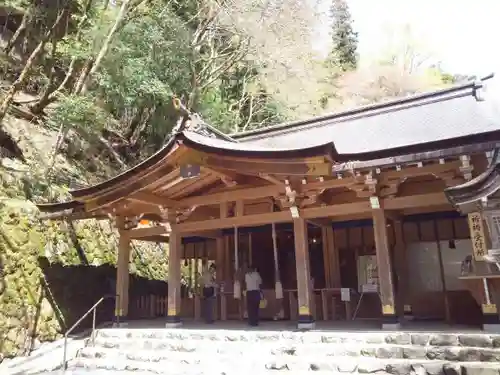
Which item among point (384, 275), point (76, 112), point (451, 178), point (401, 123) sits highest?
point (76, 112)

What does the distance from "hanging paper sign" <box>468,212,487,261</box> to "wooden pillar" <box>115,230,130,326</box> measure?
7739 millimetres

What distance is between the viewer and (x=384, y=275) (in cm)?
708

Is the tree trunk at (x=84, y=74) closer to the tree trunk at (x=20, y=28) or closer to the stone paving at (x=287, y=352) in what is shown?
the tree trunk at (x=20, y=28)

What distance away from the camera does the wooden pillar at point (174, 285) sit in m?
8.98

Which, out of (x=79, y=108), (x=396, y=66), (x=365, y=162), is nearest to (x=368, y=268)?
(x=365, y=162)

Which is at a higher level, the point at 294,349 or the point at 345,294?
the point at 345,294

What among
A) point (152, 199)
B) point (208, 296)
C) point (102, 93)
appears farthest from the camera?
point (102, 93)

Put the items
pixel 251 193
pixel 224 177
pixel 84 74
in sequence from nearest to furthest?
pixel 224 177 → pixel 251 193 → pixel 84 74

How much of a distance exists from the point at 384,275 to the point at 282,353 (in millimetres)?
2264

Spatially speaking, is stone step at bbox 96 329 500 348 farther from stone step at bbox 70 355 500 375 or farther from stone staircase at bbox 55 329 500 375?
stone step at bbox 70 355 500 375

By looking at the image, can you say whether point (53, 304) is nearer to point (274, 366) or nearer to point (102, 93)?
point (274, 366)

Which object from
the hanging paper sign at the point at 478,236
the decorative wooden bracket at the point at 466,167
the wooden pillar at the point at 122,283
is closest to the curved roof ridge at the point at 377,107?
the decorative wooden bracket at the point at 466,167

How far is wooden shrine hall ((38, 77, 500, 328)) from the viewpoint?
699 centimetres

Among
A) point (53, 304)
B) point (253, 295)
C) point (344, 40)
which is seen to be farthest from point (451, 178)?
point (344, 40)
